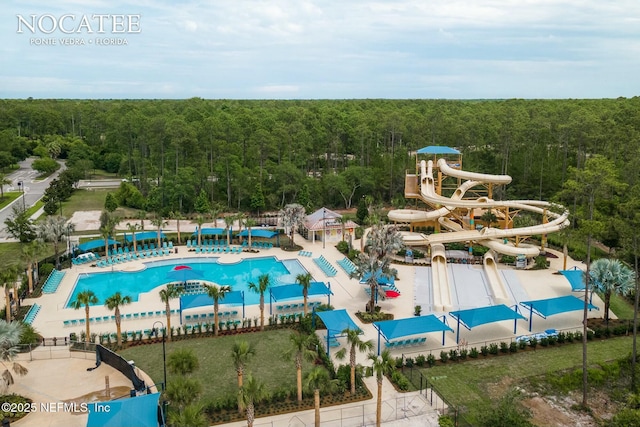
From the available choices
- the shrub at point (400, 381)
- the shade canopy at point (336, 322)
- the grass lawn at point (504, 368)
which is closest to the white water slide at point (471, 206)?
the grass lawn at point (504, 368)

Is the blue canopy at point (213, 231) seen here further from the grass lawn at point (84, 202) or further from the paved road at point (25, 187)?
the grass lawn at point (84, 202)

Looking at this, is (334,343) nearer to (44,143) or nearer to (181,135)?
(181,135)

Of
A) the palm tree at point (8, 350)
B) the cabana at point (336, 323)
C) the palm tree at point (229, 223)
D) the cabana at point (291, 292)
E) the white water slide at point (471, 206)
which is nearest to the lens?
the palm tree at point (8, 350)

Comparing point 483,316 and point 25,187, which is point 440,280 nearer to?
point 483,316

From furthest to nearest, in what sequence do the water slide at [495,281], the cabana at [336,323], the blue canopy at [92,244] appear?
1. the blue canopy at [92,244]
2. the water slide at [495,281]
3. the cabana at [336,323]

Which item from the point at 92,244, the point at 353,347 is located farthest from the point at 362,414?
the point at 92,244

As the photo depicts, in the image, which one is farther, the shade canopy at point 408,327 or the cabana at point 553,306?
the cabana at point 553,306

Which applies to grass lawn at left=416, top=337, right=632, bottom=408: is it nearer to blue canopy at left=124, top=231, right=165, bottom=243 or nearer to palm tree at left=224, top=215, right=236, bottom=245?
palm tree at left=224, top=215, right=236, bottom=245
